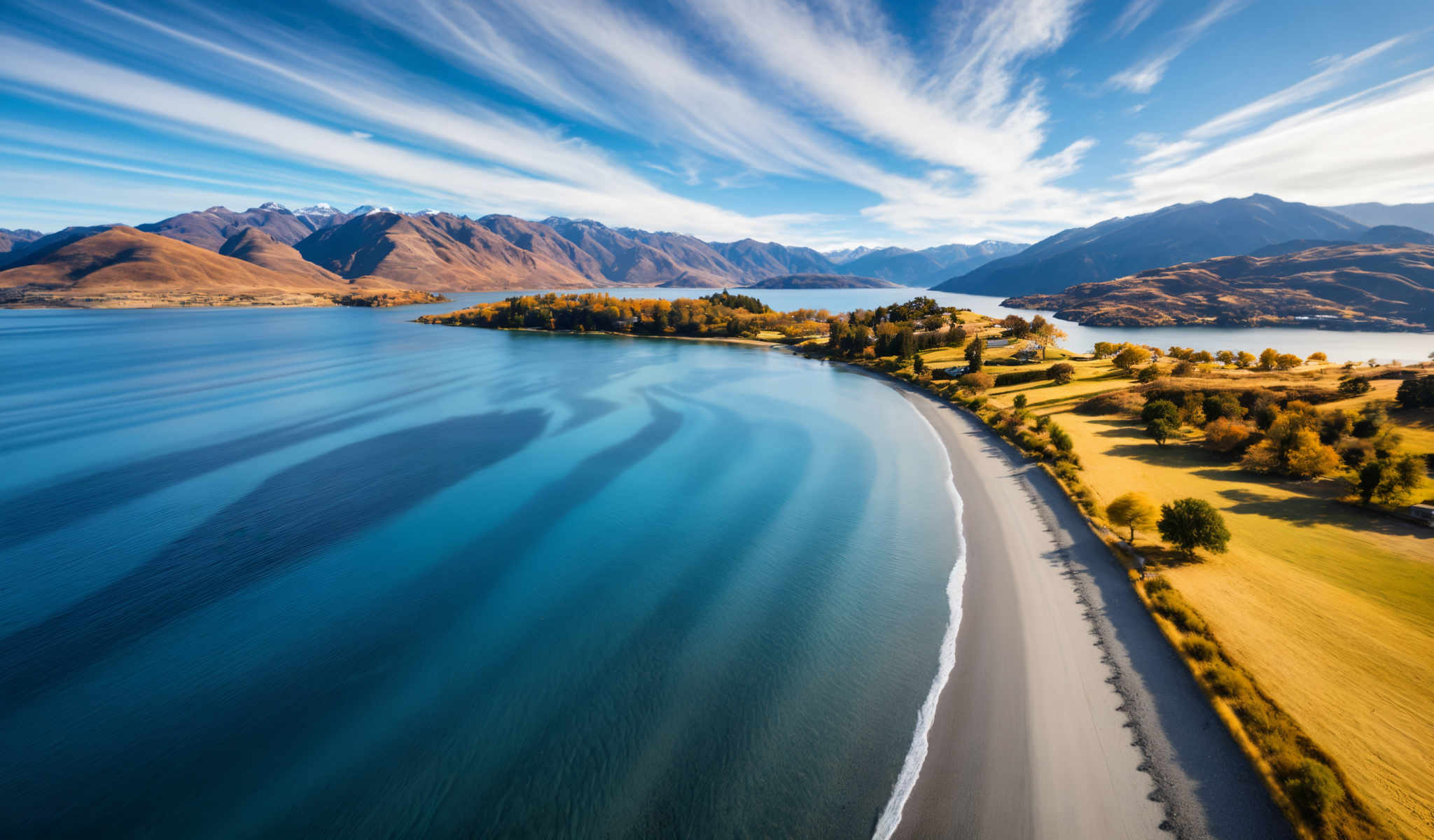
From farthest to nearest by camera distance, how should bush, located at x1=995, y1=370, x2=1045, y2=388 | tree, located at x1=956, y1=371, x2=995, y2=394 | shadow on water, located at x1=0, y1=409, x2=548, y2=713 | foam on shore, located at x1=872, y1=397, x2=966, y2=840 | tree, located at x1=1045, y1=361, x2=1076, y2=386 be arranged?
bush, located at x1=995, y1=370, x2=1045, y2=388
tree, located at x1=956, y1=371, x2=995, y2=394
tree, located at x1=1045, y1=361, x2=1076, y2=386
shadow on water, located at x1=0, y1=409, x2=548, y2=713
foam on shore, located at x1=872, y1=397, x2=966, y2=840

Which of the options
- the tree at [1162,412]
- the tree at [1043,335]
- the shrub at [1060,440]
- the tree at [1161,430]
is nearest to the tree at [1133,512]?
the shrub at [1060,440]

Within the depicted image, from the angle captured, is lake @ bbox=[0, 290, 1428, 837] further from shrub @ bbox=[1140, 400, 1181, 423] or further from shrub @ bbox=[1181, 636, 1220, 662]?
shrub @ bbox=[1140, 400, 1181, 423]

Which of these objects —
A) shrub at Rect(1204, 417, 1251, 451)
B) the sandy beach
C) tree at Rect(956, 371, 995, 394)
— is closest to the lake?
the sandy beach

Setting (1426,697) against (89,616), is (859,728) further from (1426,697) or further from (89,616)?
(89,616)

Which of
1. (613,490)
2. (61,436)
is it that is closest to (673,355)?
(613,490)

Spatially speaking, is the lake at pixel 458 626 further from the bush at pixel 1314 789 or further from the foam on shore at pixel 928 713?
the bush at pixel 1314 789

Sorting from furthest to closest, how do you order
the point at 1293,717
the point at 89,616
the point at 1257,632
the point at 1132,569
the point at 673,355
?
the point at 673,355, the point at 1132,569, the point at 89,616, the point at 1257,632, the point at 1293,717
